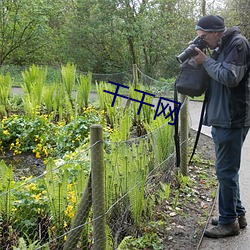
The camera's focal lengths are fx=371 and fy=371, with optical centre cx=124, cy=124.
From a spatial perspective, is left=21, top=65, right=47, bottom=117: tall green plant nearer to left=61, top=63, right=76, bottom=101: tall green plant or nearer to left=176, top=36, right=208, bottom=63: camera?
left=61, top=63, right=76, bottom=101: tall green plant

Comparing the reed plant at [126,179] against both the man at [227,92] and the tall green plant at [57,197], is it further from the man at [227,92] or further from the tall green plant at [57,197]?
the man at [227,92]

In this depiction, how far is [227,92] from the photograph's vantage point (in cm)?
299

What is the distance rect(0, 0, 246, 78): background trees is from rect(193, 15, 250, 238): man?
13.0 m

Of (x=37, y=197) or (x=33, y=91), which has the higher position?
(x=33, y=91)

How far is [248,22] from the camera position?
48.6 ft

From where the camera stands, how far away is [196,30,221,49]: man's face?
3.04 metres

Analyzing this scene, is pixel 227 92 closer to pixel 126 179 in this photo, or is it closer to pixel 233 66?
pixel 233 66

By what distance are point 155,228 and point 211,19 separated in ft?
6.15

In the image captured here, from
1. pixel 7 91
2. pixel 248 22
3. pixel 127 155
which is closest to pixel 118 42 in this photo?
pixel 248 22

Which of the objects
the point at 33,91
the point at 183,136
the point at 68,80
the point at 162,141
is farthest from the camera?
the point at 68,80

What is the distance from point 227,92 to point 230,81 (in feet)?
0.58

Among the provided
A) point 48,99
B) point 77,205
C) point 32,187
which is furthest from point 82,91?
point 77,205

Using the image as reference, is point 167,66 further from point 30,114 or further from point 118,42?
point 30,114

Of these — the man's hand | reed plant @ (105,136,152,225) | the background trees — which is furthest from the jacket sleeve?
the background trees
